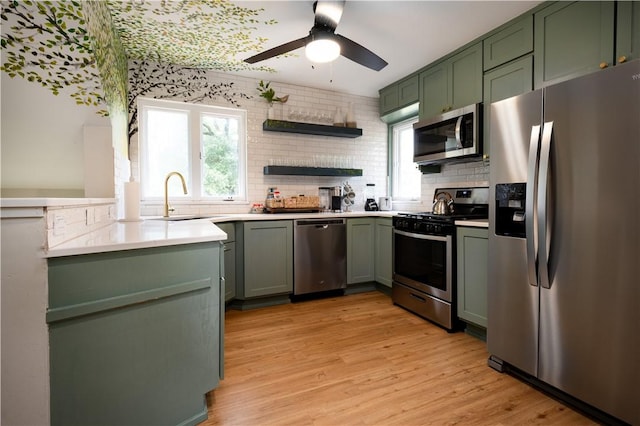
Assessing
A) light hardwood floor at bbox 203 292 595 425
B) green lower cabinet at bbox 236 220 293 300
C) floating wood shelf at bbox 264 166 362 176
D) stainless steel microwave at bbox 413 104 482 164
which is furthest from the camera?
floating wood shelf at bbox 264 166 362 176

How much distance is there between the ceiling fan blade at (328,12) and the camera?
2.07 meters

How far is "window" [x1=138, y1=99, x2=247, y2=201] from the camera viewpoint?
10.7 ft

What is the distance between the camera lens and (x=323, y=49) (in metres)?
2.21

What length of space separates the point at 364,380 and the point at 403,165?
3.08 metres

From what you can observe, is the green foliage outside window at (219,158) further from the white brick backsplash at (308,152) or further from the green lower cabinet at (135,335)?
the green lower cabinet at (135,335)

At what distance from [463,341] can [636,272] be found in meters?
1.32

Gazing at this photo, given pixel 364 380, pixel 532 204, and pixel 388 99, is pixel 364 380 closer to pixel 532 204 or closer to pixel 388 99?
pixel 532 204

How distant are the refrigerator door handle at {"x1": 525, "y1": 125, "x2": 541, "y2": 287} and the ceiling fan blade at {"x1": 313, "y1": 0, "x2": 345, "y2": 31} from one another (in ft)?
4.85

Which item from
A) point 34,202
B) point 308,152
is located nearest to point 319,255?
point 308,152

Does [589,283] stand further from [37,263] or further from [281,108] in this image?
[281,108]

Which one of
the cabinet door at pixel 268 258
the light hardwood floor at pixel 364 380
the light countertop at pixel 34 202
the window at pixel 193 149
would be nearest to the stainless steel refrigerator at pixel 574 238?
the light hardwood floor at pixel 364 380

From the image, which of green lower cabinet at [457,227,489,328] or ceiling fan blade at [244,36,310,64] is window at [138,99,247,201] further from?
green lower cabinet at [457,227,489,328]

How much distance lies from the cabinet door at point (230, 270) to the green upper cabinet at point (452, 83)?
253 centimetres

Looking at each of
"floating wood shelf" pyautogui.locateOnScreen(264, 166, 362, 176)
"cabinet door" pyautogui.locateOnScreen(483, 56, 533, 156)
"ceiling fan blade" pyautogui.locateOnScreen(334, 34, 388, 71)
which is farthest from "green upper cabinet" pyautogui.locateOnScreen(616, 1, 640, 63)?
"floating wood shelf" pyautogui.locateOnScreen(264, 166, 362, 176)
